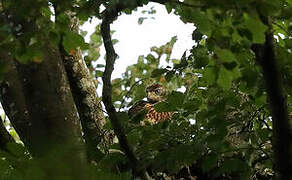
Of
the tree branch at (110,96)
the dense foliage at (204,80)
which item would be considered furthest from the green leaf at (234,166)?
the tree branch at (110,96)

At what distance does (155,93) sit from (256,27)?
Answer: 531cm

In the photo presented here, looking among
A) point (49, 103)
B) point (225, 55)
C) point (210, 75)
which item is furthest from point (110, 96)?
point (225, 55)

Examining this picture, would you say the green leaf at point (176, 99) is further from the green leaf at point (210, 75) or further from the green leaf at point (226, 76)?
the green leaf at point (226, 76)

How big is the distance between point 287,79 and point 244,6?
2.64 feet

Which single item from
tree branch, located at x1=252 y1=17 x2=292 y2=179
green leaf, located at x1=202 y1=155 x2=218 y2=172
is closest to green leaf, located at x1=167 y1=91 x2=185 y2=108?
green leaf, located at x1=202 y1=155 x2=218 y2=172

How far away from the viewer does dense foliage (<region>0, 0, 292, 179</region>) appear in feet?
6.12

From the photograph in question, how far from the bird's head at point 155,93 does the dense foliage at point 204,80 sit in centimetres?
351

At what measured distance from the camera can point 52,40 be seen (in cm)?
207

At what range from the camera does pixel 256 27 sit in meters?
1.78

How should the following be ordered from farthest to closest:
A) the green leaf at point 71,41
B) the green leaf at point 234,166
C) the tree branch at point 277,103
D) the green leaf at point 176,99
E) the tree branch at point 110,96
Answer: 1. the green leaf at point 176,99
2. the green leaf at point 234,166
3. the tree branch at point 110,96
4. the green leaf at point 71,41
5. the tree branch at point 277,103

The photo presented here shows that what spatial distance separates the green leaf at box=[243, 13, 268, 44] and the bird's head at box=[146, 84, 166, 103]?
499 cm

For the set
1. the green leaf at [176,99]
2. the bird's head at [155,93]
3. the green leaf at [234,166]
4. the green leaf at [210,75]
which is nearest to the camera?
the green leaf at [210,75]

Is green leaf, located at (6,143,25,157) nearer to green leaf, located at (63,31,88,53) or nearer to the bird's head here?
green leaf, located at (63,31,88,53)

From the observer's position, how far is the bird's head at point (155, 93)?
693 cm
